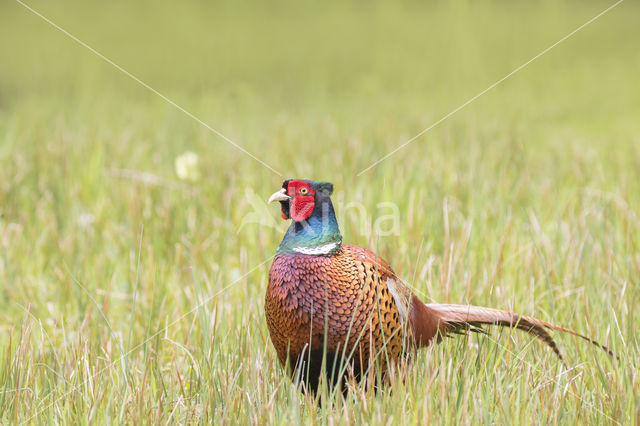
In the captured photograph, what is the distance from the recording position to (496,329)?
242 centimetres

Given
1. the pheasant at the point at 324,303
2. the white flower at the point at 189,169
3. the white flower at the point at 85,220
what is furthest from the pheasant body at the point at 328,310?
the white flower at the point at 189,169

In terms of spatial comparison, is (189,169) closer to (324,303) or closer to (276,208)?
(276,208)

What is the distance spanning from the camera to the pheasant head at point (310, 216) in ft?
7.19

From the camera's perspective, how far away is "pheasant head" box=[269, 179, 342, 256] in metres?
2.19

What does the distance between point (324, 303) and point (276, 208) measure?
2.24 meters

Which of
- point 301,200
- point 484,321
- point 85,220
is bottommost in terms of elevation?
point 484,321

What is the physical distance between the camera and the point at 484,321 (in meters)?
2.47

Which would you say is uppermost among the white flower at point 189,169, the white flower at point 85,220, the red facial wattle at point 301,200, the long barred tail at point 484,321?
the white flower at point 189,169

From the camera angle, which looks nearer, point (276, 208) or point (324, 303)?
point (324, 303)

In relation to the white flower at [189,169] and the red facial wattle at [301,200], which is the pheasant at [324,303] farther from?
the white flower at [189,169]

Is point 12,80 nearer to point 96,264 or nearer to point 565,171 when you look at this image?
point 96,264

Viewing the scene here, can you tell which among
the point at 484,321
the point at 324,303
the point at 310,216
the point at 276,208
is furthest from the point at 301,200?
the point at 276,208

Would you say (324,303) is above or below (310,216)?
below

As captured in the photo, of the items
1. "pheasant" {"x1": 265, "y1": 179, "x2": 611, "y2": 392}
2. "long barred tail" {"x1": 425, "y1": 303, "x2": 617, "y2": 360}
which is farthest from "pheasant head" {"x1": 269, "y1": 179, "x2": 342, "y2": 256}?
"long barred tail" {"x1": 425, "y1": 303, "x2": 617, "y2": 360}
